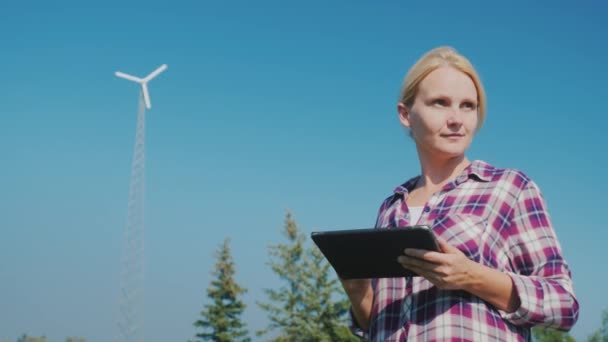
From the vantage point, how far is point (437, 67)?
10.4 feet

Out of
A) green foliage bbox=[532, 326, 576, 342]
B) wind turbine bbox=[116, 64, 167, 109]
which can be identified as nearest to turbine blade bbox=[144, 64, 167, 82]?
wind turbine bbox=[116, 64, 167, 109]

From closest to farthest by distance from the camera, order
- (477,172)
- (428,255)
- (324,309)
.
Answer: (428,255) < (477,172) < (324,309)

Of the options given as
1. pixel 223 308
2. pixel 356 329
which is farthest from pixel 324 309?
pixel 356 329

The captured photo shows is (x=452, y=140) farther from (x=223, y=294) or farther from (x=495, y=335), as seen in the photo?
(x=223, y=294)

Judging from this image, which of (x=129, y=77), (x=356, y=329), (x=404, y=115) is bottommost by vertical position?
(x=356, y=329)

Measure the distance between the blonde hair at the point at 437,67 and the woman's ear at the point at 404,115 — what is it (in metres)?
0.05

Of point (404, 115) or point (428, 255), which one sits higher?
point (404, 115)

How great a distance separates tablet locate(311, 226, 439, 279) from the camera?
2533 mm

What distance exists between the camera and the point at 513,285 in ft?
8.87

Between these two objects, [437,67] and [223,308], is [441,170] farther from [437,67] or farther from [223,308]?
[223,308]

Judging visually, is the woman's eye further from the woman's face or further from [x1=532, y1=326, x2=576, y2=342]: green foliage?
[x1=532, y1=326, x2=576, y2=342]: green foliage

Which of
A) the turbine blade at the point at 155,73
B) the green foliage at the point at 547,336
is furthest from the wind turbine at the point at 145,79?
the green foliage at the point at 547,336

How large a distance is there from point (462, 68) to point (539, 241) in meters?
0.81

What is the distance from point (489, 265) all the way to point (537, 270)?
184mm
